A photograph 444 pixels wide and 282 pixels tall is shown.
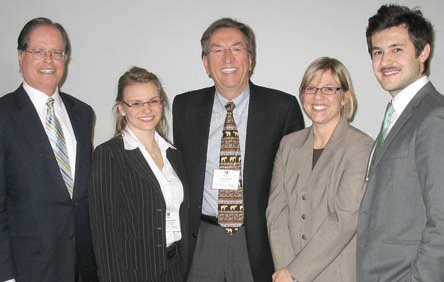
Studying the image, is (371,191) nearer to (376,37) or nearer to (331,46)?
(376,37)

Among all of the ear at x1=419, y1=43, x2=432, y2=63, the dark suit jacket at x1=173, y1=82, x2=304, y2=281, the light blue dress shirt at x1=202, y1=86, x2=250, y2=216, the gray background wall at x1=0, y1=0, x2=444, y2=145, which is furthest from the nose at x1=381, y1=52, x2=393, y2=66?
the gray background wall at x1=0, y1=0, x2=444, y2=145

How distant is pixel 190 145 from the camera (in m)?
2.59

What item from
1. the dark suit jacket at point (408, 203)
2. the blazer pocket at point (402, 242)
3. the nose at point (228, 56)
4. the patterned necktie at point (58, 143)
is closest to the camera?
the dark suit jacket at point (408, 203)

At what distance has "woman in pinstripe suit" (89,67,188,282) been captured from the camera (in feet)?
6.82

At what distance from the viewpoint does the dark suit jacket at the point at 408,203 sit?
1495mm

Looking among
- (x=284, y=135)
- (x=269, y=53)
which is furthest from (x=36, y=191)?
(x=269, y=53)

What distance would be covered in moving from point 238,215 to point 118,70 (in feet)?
6.09

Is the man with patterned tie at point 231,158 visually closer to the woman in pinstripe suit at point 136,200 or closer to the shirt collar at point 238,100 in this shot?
the shirt collar at point 238,100

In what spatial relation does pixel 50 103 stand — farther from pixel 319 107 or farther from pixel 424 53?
pixel 424 53

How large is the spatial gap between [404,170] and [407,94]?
39cm

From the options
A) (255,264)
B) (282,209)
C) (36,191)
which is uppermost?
(36,191)

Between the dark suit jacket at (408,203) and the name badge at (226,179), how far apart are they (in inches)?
33.2

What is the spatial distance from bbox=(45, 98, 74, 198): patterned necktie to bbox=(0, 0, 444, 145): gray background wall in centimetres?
129

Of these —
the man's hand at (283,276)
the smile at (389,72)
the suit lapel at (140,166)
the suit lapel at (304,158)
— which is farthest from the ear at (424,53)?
the suit lapel at (140,166)
